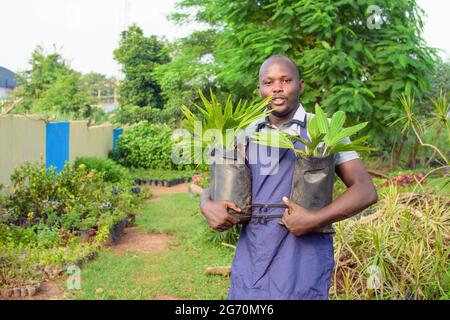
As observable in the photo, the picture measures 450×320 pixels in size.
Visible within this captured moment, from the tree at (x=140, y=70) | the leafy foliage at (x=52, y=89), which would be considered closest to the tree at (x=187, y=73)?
the tree at (x=140, y=70)

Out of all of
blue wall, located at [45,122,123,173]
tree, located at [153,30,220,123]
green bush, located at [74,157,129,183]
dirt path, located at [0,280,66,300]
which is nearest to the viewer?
dirt path, located at [0,280,66,300]

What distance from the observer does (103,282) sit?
5.20 metres

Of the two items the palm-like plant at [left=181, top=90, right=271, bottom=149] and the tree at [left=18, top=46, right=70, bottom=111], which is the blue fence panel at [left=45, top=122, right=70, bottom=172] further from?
the tree at [left=18, top=46, right=70, bottom=111]

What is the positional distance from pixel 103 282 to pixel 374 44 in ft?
18.4

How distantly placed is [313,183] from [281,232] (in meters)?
0.22

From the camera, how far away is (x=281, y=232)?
1.82m

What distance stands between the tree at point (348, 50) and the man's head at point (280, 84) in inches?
234

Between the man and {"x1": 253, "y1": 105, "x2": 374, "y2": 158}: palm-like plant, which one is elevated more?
{"x1": 253, "y1": 105, "x2": 374, "y2": 158}: palm-like plant

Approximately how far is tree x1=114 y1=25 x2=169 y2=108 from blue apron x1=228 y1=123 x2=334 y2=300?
21.7 metres

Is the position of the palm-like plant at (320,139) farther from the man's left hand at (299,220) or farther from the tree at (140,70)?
the tree at (140,70)

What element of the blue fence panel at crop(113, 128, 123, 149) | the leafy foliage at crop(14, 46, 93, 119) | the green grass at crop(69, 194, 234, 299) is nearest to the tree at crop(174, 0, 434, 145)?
the green grass at crop(69, 194, 234, 299)

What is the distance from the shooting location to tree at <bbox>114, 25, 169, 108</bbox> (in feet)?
76.9
